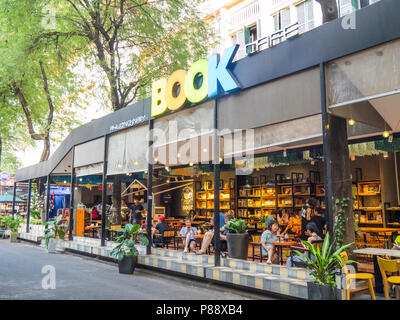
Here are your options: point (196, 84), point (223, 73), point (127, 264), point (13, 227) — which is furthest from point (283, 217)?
point (13, 227)

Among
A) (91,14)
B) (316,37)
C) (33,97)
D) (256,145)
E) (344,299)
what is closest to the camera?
(344,299)

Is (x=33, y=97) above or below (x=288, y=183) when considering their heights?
above

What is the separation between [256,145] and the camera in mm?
8609

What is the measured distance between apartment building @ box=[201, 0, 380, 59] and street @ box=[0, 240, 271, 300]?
10356mm

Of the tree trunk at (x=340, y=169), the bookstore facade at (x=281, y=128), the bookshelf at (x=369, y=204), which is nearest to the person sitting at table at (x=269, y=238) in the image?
the bookstore facade at (x=281, y=128)

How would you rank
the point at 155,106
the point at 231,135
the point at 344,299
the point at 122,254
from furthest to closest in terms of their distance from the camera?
the point at 155,106
the point at 122,254
the point at 231,135
the point at 344,299

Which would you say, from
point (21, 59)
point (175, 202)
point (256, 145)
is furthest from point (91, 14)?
point (175, 202)

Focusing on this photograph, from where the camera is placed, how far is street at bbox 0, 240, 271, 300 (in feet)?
24.0

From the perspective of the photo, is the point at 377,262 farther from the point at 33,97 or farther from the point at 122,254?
the point at 33,97

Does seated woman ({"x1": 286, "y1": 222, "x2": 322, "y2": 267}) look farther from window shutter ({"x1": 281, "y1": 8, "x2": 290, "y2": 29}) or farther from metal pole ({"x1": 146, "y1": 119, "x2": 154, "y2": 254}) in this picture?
window shutter ({"x1": 281, "y1": 8, "x2": 290, "y2": 29})

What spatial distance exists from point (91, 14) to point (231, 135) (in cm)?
977

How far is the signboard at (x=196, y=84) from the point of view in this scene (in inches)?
335

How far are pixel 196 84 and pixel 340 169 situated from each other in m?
4.32

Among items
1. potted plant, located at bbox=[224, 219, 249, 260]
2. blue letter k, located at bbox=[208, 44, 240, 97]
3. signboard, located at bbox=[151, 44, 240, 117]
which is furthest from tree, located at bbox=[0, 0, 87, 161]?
potted plant, located at bbox=[224, 219, 249, 260]
